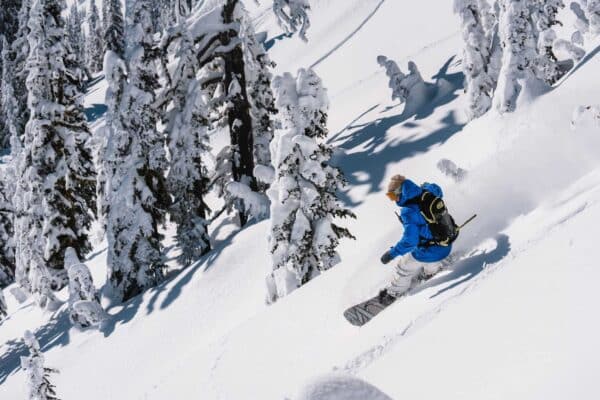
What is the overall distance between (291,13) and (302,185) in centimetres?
755

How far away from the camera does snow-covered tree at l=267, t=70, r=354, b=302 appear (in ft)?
41.6

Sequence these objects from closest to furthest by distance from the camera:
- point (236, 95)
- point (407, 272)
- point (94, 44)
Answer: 1. point (407, 272)
2. point (236, 95)
3. point (94, 44)

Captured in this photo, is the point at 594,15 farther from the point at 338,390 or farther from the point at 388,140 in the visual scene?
the point at 338,390

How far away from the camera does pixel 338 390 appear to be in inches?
131

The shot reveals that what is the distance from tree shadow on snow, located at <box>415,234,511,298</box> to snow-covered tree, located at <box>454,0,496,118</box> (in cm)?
1439

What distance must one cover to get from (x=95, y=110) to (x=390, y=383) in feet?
275

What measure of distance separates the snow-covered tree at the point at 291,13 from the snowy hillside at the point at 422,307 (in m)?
5.97

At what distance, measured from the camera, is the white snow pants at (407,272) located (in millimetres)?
7363

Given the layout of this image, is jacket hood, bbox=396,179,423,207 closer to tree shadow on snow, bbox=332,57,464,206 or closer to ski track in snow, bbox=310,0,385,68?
tree shadow on snow, bbox=332,57,464,206

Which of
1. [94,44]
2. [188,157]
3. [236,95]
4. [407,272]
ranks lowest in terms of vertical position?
[407,272]

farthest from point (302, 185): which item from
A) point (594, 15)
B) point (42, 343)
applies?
point (42, 343)

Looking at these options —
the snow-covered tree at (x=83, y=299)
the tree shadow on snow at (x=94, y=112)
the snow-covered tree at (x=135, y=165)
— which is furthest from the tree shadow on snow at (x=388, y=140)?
the tree shadow on snow at (x=94, y=112)

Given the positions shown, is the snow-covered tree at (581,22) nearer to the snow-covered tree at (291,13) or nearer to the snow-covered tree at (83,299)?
the snow-covered tree at (291,13)

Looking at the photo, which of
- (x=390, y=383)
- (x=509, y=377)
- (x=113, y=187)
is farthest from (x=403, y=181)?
(x=113, y=187)
